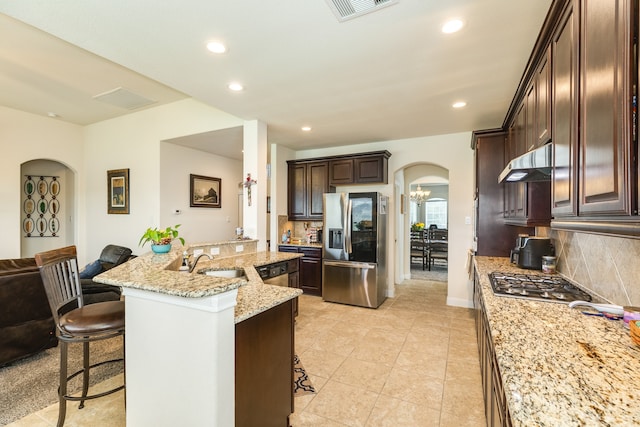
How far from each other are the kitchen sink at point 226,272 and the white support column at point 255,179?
1.35m

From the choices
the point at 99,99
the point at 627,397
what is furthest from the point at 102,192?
the point at 627,397

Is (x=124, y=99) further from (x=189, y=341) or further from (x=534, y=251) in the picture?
(x=534, y=251)

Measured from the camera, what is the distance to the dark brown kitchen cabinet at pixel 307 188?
529 centimetres

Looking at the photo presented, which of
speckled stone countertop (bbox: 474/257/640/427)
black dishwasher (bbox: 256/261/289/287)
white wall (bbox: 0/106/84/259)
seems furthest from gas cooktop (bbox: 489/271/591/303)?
white wall (bbox: 0/106/84/259)

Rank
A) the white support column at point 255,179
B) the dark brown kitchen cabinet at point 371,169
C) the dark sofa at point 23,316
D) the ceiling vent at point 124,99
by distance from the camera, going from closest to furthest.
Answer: the dark sofa at point 23,316 → the white support column at point 255,179 → the ceiling vent at point 124,99 → the dark brown kitchen cabinet at point 371,169

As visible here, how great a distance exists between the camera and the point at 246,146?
4.03 metres

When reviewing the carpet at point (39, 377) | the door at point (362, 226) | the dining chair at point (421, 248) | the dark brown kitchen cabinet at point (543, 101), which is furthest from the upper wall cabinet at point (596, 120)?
the dining chair at point (421, 248)

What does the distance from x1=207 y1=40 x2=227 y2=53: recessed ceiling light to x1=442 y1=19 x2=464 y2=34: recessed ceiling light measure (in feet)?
5.14

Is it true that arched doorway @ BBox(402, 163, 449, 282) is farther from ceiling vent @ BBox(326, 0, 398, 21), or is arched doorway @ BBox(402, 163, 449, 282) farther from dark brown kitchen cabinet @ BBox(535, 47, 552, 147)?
ceiling vent @ BBox(326, 0, 398, 21)

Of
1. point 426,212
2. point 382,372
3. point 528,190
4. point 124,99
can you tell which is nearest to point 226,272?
point 382,372

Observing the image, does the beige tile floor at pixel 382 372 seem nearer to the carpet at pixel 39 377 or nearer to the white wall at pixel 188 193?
the carpet at pixel 39 377

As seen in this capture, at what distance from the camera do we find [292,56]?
7.71ft

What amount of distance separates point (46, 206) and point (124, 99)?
350 centimetres

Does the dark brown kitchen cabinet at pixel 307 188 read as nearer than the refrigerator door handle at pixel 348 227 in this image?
No
